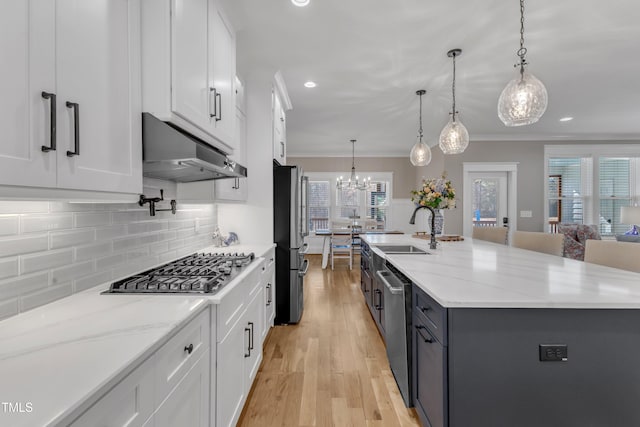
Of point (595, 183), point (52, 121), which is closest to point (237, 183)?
point (52, 121)

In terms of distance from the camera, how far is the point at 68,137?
854 mm

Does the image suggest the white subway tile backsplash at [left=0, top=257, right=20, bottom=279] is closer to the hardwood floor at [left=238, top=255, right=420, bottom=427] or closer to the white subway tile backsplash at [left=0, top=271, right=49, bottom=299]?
the white subway tile backsplash at [left=0, top=271, right=49, bottom=299]

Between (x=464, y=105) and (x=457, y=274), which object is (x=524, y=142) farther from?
(x=457, y=274)

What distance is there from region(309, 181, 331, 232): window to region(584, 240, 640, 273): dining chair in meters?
5.71

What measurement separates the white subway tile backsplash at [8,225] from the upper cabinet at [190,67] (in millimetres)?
612

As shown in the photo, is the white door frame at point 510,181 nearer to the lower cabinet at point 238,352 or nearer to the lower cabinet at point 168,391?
the lower cabinet at point 238,352

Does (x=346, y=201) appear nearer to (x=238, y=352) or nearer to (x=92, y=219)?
(x=238, y=352)

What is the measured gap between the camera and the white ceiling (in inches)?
83.4

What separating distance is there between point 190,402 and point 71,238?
843 mm

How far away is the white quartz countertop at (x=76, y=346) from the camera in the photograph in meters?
0.56

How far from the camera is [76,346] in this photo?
774mm

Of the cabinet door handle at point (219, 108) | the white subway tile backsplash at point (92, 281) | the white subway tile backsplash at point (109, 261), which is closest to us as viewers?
the white subway tile backsplash at point (92, 281)

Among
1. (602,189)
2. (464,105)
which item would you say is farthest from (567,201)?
(464,105)

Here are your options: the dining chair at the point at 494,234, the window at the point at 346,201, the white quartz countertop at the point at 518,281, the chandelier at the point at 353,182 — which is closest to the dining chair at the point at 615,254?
the white quartz countertop at the point at 518,281
